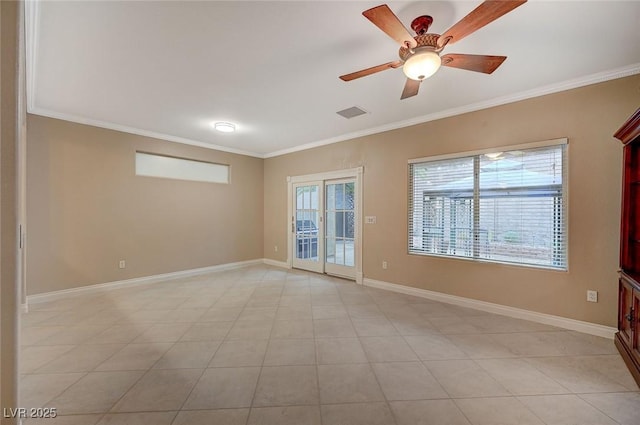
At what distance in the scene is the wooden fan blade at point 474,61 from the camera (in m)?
1.83

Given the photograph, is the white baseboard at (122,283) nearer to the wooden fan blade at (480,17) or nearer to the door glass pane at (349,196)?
the door glass pane at (349,196)

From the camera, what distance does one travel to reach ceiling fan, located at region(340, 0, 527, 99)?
1505 mm

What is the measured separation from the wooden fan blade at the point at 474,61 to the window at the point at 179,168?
4.70 meters

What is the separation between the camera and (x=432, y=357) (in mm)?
2203

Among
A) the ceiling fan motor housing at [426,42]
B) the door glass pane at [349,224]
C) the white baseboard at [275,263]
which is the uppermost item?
the ceiling fan motor housing at [426,42]

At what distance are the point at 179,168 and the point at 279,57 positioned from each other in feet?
Result: 11.7

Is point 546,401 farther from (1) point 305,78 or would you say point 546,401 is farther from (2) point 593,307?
(1) point 305,78

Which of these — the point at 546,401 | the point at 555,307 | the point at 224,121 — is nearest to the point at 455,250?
the point at 555,307

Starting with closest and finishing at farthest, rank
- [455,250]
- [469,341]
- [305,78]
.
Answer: [469,341], [305,78], [455,250]

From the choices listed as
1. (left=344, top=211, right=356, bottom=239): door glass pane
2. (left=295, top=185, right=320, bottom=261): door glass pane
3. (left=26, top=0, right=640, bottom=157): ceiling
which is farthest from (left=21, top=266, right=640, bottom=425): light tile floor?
(left=26, top=0, right=640, bottom=157): ceiling

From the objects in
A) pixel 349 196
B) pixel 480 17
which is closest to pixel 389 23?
pixel 480 17

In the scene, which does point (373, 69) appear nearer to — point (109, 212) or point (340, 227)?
point (340, 227)

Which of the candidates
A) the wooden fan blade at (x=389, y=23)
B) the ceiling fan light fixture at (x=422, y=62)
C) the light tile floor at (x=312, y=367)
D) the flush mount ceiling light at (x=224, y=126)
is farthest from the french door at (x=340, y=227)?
the wooden fan blade at (x=389, y=23)

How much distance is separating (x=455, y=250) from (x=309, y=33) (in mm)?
3149
